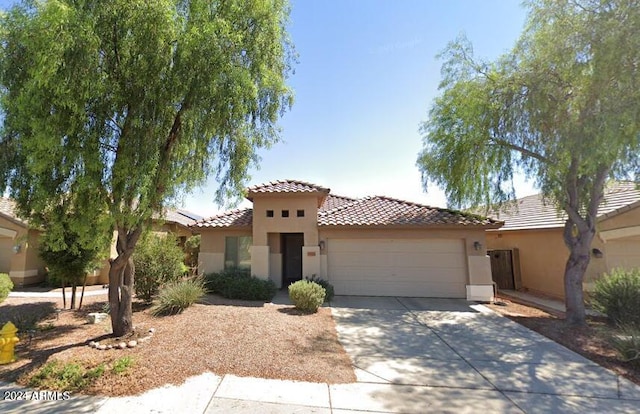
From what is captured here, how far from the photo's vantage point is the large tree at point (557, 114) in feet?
22.6

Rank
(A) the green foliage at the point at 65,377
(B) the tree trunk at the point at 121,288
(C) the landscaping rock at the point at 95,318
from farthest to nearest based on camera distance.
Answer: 1. (C) the landscaping rock at the point at 95,318
2. (B) the tree trunk at the point at 121,288
3. (A) the green foliage at the point at 65,377

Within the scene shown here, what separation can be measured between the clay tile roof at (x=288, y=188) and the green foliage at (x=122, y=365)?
8927 millimetres

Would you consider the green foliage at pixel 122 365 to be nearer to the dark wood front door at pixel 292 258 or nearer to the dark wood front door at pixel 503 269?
the dark wood front door at pixel 292 258

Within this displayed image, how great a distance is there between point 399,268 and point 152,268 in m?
9.71

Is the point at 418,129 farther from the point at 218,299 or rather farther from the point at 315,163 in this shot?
the point at 218,299

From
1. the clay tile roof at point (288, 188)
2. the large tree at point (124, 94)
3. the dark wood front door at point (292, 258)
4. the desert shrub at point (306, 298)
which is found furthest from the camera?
the dark wood front door at point (292, 258)

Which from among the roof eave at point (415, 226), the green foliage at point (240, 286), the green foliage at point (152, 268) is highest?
the roof eave at point (415, 226)

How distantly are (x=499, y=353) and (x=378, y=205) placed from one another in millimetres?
9388

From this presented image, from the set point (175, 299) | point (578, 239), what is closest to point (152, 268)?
point (175, 299)

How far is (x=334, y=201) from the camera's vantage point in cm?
1922

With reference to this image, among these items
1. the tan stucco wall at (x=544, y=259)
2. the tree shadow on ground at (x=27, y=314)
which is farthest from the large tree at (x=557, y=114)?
the tree shadow on ground at (x=27, y=314)

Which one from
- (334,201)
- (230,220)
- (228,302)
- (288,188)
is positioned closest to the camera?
(228,302)

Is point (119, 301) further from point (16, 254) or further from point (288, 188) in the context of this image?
point (16, 254)

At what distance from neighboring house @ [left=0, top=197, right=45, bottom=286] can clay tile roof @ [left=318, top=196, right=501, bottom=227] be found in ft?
47.3
